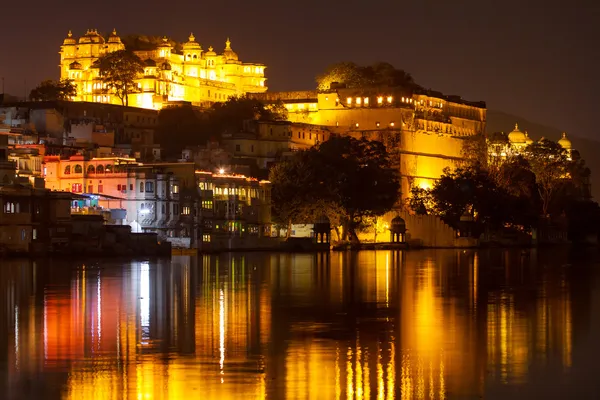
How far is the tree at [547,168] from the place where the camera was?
14038cm

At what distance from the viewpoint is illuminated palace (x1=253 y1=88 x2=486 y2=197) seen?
133000 millimetres

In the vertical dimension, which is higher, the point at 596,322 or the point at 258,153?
the point at 258,153

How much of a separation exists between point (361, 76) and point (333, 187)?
50910 mm

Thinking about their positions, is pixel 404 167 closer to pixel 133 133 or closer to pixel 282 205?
pixel 133 133

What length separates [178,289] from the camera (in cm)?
4238

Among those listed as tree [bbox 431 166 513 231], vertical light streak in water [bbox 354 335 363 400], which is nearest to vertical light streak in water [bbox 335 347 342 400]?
vertical light streak in water [bbox 354 335 363 400]

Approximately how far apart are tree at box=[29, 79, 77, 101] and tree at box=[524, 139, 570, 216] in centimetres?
4773

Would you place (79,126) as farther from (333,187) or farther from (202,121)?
(333,187)

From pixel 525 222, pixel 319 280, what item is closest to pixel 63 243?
pixel 319 280

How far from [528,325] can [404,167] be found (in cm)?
10230

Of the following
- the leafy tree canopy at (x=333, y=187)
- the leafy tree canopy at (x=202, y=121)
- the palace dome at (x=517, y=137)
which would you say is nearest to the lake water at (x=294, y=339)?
the leafy tree canopy at (x=333, y=187)

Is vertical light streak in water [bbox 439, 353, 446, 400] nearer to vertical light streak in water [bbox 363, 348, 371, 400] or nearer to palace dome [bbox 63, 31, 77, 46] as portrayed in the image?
vertical light streak in water [bbox 363, 348, 371, 400]

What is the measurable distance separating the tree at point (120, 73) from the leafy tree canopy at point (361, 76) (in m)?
20.8

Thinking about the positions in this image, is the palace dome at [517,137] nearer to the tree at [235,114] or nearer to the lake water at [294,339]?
the tree at [235,114]
